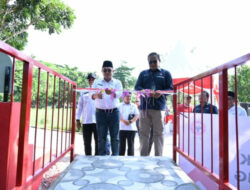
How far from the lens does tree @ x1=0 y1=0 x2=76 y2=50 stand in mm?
9031

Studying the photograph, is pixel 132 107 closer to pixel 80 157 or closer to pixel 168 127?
pixel 80 157

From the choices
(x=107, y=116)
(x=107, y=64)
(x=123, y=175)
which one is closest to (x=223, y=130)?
(x=123, y=175)

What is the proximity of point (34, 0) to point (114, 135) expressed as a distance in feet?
28.8

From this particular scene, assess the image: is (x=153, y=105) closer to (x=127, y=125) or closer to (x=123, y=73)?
(x=127, y=125)

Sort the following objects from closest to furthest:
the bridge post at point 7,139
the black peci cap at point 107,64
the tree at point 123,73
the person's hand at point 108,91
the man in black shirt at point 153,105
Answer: the bridge post at point 7,139 → the person's hand at point 108,91 → the man in black shirt at point 153,105 → the black peci cap at point 107,64 → the tree at point 123,73

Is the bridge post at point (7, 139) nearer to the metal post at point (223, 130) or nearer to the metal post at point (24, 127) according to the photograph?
the metal post at point (24, 127)

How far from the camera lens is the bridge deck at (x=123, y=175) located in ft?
5.39

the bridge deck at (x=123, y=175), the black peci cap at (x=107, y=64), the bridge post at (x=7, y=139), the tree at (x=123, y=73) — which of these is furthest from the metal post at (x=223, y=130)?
the tree at (x=123, y=73)

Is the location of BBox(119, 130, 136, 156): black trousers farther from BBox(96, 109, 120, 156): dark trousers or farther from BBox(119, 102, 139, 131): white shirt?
BBox(96, 109, 120, 156): dark trousers

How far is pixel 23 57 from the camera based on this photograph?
1.19 meters

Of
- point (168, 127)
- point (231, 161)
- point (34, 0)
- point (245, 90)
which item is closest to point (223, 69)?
point (231, 161)

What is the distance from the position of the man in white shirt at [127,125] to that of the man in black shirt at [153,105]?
80 cm

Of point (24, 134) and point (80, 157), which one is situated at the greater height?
point (24, 134)

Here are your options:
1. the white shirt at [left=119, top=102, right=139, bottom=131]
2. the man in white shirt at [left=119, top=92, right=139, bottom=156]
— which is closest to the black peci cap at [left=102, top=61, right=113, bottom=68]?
the man in white shirt at [left=119, top=92, right=139, bottom=156]
